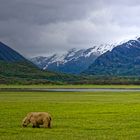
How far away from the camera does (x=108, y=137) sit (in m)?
27.3

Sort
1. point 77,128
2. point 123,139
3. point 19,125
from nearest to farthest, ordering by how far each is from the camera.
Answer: point 123,139
point 77,128
point 19,125

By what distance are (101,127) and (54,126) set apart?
3.91m

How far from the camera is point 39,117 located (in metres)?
33.2

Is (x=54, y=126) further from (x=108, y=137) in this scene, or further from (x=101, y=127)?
(x=108, y=137)

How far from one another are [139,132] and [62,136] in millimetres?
6003

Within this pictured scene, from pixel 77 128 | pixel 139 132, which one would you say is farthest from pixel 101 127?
pixel 139 132

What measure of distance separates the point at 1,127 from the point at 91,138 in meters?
9.23

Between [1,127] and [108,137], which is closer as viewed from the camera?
[108,137]

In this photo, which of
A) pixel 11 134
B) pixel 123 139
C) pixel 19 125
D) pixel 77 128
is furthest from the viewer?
pixel 19 125

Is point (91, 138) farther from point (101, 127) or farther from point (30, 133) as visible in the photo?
point (101, 127)

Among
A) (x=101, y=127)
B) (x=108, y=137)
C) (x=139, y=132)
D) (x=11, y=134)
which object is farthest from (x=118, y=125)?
(x=11, y=134)

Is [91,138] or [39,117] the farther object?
[39,117]

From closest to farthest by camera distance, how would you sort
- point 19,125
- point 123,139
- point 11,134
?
point 123,139 → point 11,134 → point 19,125

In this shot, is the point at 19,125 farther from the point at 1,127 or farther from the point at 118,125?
the point at 118,125
